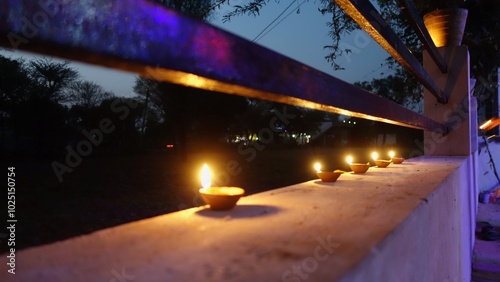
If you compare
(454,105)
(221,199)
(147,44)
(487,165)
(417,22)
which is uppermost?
(417,22)

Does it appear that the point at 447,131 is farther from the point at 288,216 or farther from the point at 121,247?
the point at 121,247

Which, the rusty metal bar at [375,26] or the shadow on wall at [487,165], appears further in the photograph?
the shadow on wall at [487,165]

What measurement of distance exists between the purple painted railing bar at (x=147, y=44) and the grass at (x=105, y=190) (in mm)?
3040

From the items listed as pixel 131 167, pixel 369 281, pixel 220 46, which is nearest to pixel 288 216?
pixel 369 281

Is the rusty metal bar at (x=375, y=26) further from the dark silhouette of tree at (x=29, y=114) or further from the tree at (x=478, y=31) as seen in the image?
the dark silhouette of tree at (x=29, y=114)

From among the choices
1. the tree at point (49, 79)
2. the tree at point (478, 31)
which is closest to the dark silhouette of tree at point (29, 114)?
the tree at point (49, 79)

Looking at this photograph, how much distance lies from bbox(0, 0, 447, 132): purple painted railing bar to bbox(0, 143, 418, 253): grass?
9.97 feet

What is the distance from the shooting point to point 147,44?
0.53 meters

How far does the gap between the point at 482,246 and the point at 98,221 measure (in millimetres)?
6512

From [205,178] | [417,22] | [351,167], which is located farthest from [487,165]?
[205,178]

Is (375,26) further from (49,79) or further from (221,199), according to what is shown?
(49,79)

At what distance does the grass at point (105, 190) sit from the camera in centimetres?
678

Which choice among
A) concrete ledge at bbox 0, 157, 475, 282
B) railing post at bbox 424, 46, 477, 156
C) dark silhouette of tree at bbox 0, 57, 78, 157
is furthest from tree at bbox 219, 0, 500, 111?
dark silhouette of tree at bbox 0, 57, 78, 157

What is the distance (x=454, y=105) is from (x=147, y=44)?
443 cm
